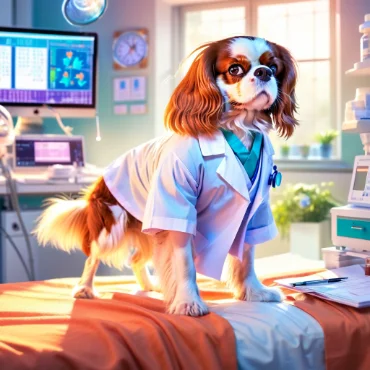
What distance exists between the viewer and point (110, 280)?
76.4 inches

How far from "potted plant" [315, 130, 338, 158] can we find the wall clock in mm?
1047

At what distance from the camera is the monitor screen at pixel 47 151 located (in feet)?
8.86

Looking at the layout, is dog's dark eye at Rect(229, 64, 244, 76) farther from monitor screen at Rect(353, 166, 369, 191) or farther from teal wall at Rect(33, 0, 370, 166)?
teal wall at Rect(33, 0, 370, 166)

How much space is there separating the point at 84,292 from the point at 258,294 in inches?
17.7

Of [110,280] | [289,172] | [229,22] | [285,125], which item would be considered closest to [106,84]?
[229,22]

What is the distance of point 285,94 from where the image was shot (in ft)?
5.06

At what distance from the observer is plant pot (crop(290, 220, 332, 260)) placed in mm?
3371

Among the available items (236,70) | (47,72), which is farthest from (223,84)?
(47,72)

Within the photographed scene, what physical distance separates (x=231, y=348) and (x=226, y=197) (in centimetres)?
35

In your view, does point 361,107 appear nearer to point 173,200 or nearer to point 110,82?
point 173,200

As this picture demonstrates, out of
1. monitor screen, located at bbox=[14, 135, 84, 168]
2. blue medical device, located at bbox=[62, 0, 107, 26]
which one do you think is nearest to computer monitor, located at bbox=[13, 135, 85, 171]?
monitor screen, located at bbox=[14, 135, 84, 168]

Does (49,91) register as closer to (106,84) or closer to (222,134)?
(106,84)

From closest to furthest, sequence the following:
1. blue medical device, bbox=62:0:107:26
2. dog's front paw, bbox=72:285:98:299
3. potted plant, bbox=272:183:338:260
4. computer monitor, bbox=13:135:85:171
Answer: dog's front paw, bbox=72:285:98:299
computer monitor, bbox=13:135:85:171
blue medical device, bbox=62:0:107:26
potted plant, bbox=272:183:338:260

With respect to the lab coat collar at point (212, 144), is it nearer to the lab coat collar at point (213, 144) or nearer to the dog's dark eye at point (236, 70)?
the lab coat collar at point (213, 144)
